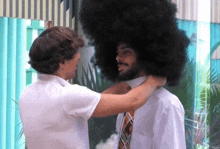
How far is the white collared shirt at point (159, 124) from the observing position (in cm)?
154

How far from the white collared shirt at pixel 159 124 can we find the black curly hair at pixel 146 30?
14 centimetres

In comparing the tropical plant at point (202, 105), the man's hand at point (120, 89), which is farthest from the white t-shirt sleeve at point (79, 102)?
the tropical plant at point (202, 105)

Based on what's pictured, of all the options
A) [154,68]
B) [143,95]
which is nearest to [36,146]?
[143,95]

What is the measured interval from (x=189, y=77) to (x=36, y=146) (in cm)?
280

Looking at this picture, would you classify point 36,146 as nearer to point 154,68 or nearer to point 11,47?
point 154,68

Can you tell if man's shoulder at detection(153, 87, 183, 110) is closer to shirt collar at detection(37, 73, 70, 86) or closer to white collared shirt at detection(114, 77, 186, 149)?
white collared shirt at detection(114, 77, 186, 149)

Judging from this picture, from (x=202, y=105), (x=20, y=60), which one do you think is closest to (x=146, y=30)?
(x=20, y=60)

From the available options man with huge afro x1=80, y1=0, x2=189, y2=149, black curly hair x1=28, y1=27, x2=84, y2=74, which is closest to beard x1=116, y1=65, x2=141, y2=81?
man with huge afro x1=80, y1=0, x2=189, y2=149

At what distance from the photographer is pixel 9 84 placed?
11.1 feet

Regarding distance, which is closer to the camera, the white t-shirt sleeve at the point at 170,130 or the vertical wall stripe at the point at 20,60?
the white t-shirt sleeve at the point at 170,130

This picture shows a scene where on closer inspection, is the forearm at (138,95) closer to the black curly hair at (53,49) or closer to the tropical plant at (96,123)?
the black curly hair at (53,49)

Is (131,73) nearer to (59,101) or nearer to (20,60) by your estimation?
(59,101)

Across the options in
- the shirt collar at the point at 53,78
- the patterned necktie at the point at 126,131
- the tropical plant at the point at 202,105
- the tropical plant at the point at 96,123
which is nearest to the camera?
the shirt collar at the point at 53,78

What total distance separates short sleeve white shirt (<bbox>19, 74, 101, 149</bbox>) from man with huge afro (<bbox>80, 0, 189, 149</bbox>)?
397 millimetres
